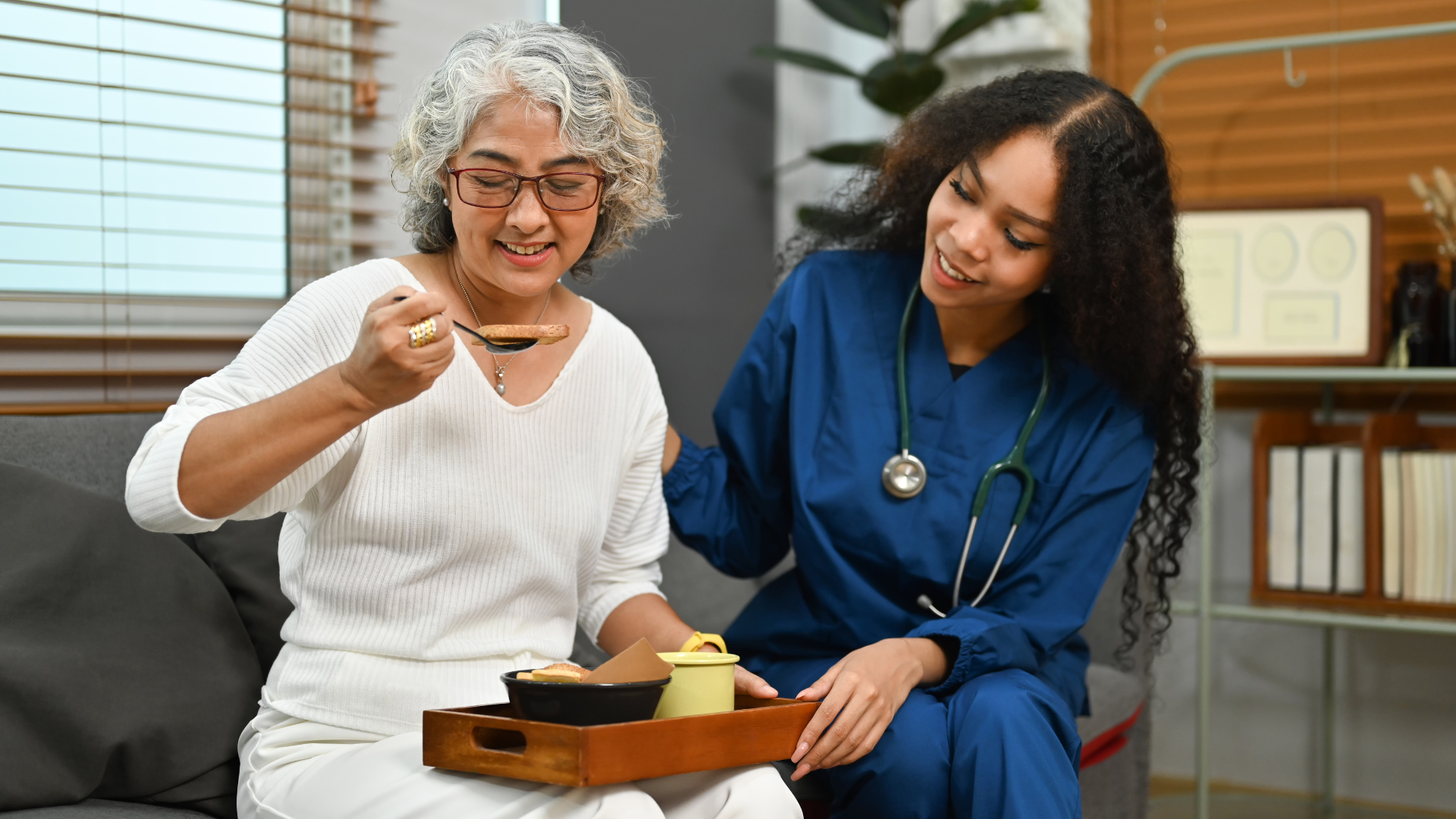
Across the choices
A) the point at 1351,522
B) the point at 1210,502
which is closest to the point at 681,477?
the point at 1210,502

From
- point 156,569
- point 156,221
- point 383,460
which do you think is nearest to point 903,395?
point 383,460

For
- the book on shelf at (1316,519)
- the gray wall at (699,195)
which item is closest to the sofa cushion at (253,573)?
the gray wall at (699,195)

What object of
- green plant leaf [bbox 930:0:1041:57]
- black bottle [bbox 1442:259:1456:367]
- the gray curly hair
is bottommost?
black bottle [bbox 1442:259:1456:367]

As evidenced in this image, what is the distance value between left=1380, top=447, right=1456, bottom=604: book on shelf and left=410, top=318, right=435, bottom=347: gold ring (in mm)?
2041

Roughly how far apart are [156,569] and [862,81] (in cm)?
187

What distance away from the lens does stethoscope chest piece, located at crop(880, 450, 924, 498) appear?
1.55 m

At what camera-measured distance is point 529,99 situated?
47.4 inches

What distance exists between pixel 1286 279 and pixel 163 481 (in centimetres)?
221

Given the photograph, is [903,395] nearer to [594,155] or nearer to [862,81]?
[594,155]

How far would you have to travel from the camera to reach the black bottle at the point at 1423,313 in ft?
7.63

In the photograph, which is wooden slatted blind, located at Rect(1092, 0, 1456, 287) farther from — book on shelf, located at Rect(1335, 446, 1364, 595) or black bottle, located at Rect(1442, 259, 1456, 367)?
book on shelf, located at Rect(1335, 446, 1364, 595)

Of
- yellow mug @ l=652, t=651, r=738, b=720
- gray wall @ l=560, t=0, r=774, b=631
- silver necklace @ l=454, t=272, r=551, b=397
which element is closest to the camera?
yellow mug @ l=652, t=651, r=738, b=720

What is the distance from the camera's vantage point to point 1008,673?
1.43 metres

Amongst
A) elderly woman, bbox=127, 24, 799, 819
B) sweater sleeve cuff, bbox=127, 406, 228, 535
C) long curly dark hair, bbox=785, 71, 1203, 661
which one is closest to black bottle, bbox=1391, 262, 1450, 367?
long curly dark hair, bbox=785, 71, 1203, 661
